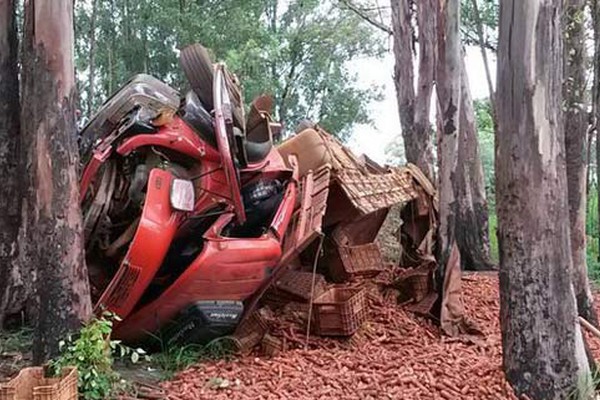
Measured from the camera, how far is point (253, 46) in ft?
59.3

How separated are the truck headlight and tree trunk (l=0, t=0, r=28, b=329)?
151 cm

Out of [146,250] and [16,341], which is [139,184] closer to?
[146,250]

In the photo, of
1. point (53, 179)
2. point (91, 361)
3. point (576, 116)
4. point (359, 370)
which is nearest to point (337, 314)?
point (359, 370)

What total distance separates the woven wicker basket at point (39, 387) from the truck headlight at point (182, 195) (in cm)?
190

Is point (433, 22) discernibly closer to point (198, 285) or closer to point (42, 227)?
point (198, 285)

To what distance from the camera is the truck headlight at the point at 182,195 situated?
550 centimetres

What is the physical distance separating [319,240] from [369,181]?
1094mm

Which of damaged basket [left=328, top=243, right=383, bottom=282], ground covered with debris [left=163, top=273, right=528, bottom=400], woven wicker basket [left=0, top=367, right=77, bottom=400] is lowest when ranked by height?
ground covered with debris [left=163, top=273, right=528, bottom=400]

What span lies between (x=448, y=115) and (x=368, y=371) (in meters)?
4.04

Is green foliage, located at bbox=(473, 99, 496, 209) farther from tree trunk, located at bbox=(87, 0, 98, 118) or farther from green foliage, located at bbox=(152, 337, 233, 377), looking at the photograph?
green foliage, located at bbox=(152, 337, 233, 377)

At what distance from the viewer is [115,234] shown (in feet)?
19.0

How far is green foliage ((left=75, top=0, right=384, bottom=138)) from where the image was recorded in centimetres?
1777

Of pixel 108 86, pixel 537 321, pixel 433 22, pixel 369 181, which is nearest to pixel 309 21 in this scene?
pixel 108 86

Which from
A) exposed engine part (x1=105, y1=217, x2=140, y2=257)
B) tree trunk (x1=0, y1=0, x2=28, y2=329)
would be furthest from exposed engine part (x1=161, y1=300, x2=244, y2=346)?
tree trunk (x1=0, y1=0, x2=28, y2=329)
